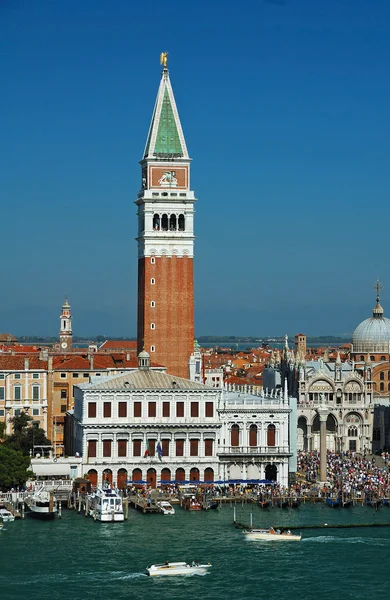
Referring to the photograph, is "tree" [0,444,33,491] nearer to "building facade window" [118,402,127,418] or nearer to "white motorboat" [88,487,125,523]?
"white motorboat" [88,487,125,523]

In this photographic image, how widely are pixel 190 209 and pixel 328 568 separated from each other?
112ft

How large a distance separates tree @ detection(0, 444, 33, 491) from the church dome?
45.0 metres

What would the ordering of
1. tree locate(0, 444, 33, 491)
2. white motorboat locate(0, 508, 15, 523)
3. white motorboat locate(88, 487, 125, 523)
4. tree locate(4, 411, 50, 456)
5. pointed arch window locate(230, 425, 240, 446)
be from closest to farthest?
white motorboat locate(88, 487, 125, 523) → white motorboat locate(0, 508, 15, 523) → tree locate(0, 444, 33, 491) → pointed arch window locate(230, 425, 240, 446) → tree locate(4, 411, 50, 456)

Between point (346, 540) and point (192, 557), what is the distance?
23.2 ft

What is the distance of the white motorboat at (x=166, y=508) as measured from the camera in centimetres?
5988

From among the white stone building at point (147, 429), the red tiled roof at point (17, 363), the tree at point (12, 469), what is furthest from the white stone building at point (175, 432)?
the red tiled roof at point (17, 363)

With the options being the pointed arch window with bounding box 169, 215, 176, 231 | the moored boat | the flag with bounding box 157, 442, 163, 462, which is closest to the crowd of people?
the moored boat

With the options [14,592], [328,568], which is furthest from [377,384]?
[14,592]

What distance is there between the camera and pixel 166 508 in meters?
60.2

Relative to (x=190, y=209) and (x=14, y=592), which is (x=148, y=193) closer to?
(x=190, y=209)

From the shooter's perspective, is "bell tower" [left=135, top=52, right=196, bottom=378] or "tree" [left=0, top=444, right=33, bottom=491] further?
"bell tower" [left=135, top=52, right=196, bottom=378]

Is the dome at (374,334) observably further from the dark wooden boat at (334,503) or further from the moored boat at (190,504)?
the moored boat at (190,504)

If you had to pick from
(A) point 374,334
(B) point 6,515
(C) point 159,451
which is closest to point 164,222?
(C) point 159,451

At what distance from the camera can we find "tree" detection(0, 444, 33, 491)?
61625 mm
